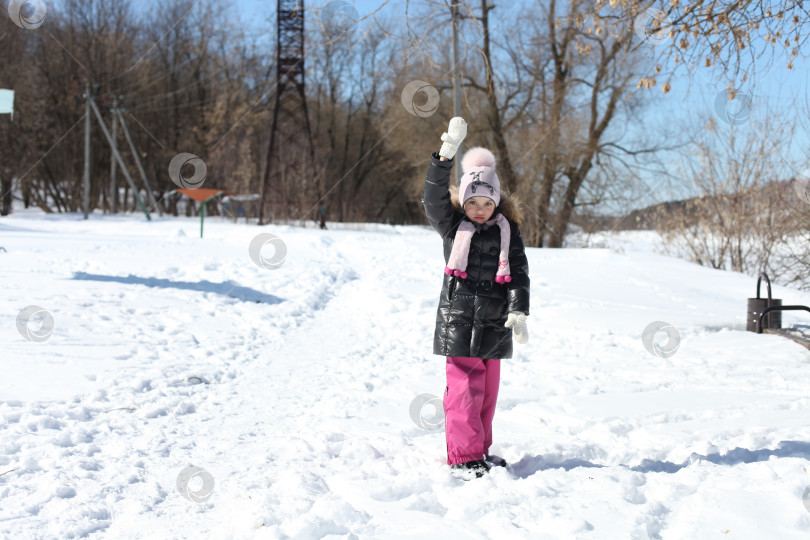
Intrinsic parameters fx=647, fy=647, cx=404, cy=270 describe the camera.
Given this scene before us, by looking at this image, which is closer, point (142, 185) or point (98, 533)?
point (98, 533)

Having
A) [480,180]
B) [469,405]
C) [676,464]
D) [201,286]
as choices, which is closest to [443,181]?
[480,180]

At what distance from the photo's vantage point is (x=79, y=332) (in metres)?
6.04

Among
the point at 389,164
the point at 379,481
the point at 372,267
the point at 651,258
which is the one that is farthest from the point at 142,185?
the point at 379,481

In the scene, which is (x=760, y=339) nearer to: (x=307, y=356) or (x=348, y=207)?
(x=307, y=356)

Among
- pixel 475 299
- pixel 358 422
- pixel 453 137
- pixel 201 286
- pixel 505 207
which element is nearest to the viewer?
pixel 453 137

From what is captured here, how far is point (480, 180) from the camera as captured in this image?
339 cm

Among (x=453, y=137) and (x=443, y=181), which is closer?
(x=453, y=137)

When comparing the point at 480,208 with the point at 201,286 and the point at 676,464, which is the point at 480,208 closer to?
the point at 676,464

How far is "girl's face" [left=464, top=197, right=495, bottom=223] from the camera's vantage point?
3406 mm

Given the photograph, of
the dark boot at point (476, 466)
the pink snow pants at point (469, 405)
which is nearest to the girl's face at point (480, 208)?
the pink snow pants at point (469, 405)

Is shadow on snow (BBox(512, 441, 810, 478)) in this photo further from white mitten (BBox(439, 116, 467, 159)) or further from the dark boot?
white mitten (BBox(439, 116, 467, 159))

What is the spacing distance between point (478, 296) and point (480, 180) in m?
0.61

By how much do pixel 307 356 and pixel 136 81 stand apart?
40.2m

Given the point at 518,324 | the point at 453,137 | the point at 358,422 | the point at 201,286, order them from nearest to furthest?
the point at 453,137 < the point at 518,324 < the point at 358,422 < the point at 201,286
